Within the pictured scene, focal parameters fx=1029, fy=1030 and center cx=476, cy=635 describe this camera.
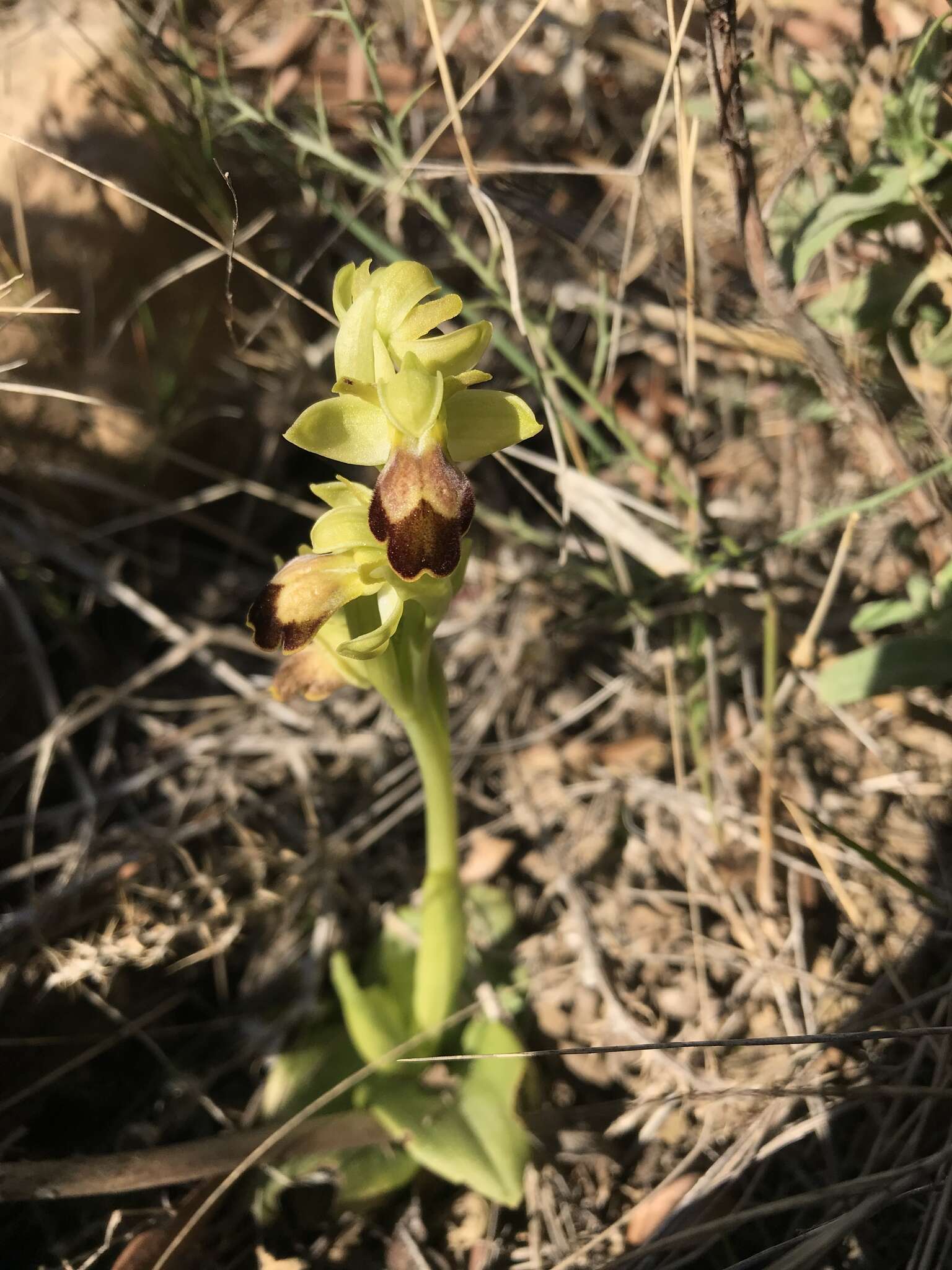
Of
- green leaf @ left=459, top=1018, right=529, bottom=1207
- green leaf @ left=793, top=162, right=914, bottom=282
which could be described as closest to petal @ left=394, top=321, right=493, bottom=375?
green leaf @ left=793, top=162, right=914, bottom=282

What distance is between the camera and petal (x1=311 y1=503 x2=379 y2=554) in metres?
1.25

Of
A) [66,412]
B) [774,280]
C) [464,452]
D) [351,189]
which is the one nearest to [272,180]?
[351,189]

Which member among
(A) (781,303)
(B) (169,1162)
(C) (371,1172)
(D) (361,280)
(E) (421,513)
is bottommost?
(C) (371,1172)

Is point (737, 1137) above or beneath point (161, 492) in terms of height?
beneath

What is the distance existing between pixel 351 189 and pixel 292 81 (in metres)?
0.32

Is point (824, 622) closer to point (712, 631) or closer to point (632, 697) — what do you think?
point (712, 631)

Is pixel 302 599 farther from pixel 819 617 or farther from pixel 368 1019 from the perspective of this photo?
pixel 819 617

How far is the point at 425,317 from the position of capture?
3.89 feet

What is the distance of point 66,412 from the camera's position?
2.38 metres

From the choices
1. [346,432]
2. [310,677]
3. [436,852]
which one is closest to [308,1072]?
[436,852]

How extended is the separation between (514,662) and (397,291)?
1207 mm

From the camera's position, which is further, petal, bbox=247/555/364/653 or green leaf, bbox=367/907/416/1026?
green leaf, bbox=367/907/416/1026

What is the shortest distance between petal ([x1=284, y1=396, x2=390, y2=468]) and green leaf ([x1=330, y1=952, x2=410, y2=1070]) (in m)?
0.96

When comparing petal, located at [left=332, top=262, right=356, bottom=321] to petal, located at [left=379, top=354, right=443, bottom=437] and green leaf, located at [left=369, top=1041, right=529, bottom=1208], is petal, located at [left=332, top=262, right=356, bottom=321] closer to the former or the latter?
petal, located at [left=379, top=354, right=443, bottom=437]
